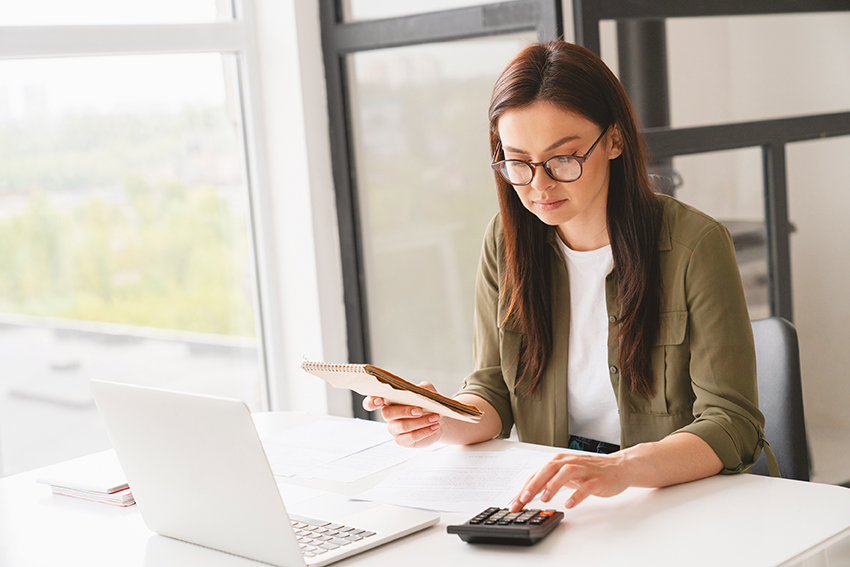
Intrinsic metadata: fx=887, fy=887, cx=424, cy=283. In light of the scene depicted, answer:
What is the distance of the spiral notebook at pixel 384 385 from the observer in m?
1.21

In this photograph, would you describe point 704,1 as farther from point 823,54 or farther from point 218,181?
point 218,181

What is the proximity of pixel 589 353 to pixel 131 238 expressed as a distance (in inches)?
60.3

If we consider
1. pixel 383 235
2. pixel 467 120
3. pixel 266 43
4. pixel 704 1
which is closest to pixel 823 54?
pixel 704 1

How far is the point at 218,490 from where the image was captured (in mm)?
1119

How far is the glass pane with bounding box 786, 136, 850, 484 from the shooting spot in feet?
9.09

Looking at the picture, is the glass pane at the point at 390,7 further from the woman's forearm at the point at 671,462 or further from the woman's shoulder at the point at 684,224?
→ the woman's forearm at the point at 671,462

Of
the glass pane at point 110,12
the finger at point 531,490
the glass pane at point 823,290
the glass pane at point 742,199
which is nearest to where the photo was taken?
the finger at point 531,490

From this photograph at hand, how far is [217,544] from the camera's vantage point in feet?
3.85

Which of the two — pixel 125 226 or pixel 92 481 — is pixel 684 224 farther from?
pixel 125 226

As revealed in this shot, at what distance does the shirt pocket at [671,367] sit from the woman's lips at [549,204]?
0.88 feet

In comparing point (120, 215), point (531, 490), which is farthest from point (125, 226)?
point (531, 490)

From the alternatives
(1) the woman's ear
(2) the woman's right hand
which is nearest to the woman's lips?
(1) the woman's ear

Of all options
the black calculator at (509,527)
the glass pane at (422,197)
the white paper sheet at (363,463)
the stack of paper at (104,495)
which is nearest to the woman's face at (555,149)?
the white paper sheet at (363,463)

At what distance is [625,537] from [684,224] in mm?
664
